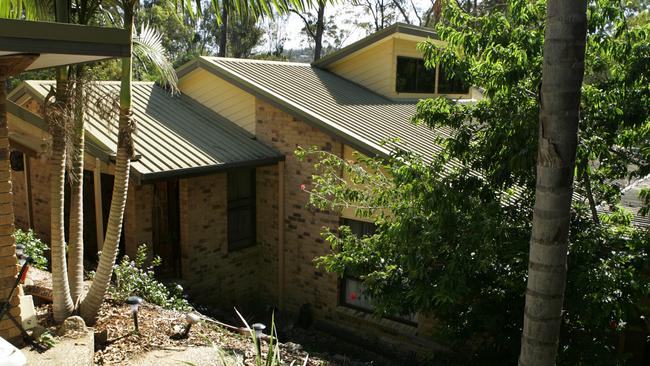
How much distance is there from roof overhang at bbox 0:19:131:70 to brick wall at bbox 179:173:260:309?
6348 millimetres

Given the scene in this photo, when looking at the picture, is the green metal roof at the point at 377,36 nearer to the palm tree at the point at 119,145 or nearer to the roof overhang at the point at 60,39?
the palm tree at the point at 119,145

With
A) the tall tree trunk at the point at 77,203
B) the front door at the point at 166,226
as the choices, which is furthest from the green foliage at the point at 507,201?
the front door at the point at 166,226

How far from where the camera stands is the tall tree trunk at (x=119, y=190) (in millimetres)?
6414

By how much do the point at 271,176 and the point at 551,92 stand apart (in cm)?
909

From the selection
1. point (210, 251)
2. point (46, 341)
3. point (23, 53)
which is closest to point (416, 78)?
point (210, 251)

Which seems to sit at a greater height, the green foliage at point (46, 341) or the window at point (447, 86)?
the window at point (447, 86)

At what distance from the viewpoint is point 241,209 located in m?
12.1

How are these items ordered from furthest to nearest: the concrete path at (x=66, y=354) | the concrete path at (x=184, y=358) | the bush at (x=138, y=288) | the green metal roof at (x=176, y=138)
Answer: the green metal roof at (x=176, y=138) → the bush at (x=138, y=288) → the concrete path at (x=184, y=358) → the concrete path at (x=66, y=354)

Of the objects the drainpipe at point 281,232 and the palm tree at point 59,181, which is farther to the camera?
the drainpipe at point 281,232

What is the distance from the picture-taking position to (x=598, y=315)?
213 inches

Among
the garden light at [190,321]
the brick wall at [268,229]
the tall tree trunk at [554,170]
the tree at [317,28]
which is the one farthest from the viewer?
the tree at [317,28]

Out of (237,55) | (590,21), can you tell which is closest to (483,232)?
(590,21)

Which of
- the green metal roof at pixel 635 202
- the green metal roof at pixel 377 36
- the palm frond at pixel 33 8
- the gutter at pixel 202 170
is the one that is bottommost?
the green metal roof at pixel 635 202

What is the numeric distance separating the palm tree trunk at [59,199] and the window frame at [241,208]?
4.91 meters
